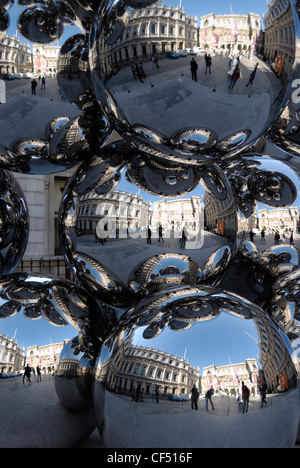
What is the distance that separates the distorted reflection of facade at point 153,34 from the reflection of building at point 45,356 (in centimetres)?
61

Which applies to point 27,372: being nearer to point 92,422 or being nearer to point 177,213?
point 92,422

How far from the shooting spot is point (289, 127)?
4.23ft

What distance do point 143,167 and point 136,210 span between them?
0.12 m

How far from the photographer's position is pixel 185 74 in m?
0.81

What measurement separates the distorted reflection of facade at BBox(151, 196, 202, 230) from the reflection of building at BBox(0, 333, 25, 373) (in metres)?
0.42

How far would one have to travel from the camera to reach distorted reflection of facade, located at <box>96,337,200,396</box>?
0.79 m

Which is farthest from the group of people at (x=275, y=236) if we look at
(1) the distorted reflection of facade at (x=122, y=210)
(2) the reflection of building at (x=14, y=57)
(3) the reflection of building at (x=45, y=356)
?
(2) the reflection of building at (x=14, y=57)

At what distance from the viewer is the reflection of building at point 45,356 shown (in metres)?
0.97

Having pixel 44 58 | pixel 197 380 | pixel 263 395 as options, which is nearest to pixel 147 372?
pixel 197 380

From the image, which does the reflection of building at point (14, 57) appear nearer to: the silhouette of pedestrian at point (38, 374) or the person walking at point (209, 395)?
the silhouette of pedestrian at point (38, 374)

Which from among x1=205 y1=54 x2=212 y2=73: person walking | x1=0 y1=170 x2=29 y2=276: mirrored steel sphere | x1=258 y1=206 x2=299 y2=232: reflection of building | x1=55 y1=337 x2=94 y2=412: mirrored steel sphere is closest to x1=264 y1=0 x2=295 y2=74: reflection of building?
x1=205 y1=54 x2=212 y2=73: person walking

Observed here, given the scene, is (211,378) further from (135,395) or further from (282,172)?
(282,172)

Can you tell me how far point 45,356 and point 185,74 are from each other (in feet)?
2.15

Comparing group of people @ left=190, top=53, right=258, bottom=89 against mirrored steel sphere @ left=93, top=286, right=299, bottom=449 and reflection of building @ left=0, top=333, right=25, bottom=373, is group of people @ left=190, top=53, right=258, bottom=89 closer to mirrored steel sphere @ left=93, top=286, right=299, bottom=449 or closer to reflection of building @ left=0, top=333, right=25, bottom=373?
mirrored steel sphere @ left=93, top=286, right=299, bottom=449
